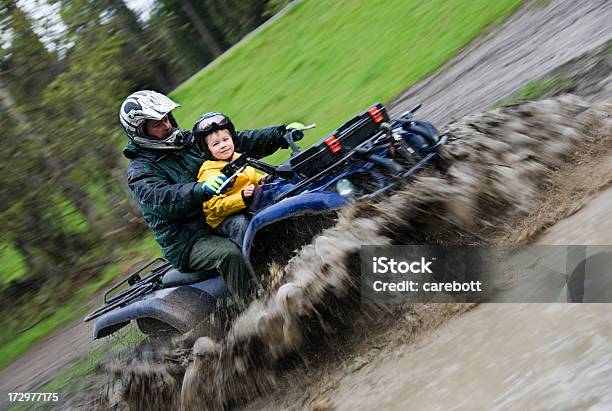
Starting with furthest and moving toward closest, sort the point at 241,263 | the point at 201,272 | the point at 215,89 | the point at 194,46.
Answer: the point at 194,46 → the point at 215,89 → the point at 201,272 → the point at 241,263

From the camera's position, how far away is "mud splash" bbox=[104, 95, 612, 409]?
5.07 meters

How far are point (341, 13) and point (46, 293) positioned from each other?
1309 centimetres

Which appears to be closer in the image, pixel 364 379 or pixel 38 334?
pixel 364 379

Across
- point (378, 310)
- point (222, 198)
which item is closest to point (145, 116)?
point (222, 198)

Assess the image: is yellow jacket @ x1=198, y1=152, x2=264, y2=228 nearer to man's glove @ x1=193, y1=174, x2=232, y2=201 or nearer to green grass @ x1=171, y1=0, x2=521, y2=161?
man's glove @ x1=193, y1=174, x2=232, y2=201

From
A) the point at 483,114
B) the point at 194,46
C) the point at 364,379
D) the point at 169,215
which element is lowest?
the point at 364,379

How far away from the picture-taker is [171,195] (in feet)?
19.6

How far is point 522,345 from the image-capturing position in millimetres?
3785

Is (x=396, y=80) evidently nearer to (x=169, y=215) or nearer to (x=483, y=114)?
(x=483, y=114)

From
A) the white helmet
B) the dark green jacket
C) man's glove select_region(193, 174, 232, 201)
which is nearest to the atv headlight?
man's glove select_region(193, 174, 232, 201)

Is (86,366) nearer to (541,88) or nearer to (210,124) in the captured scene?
(210,124)

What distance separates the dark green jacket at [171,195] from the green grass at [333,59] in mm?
7930

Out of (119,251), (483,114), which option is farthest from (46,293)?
(483,114)

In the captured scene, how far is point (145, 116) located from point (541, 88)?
15.1 feet
